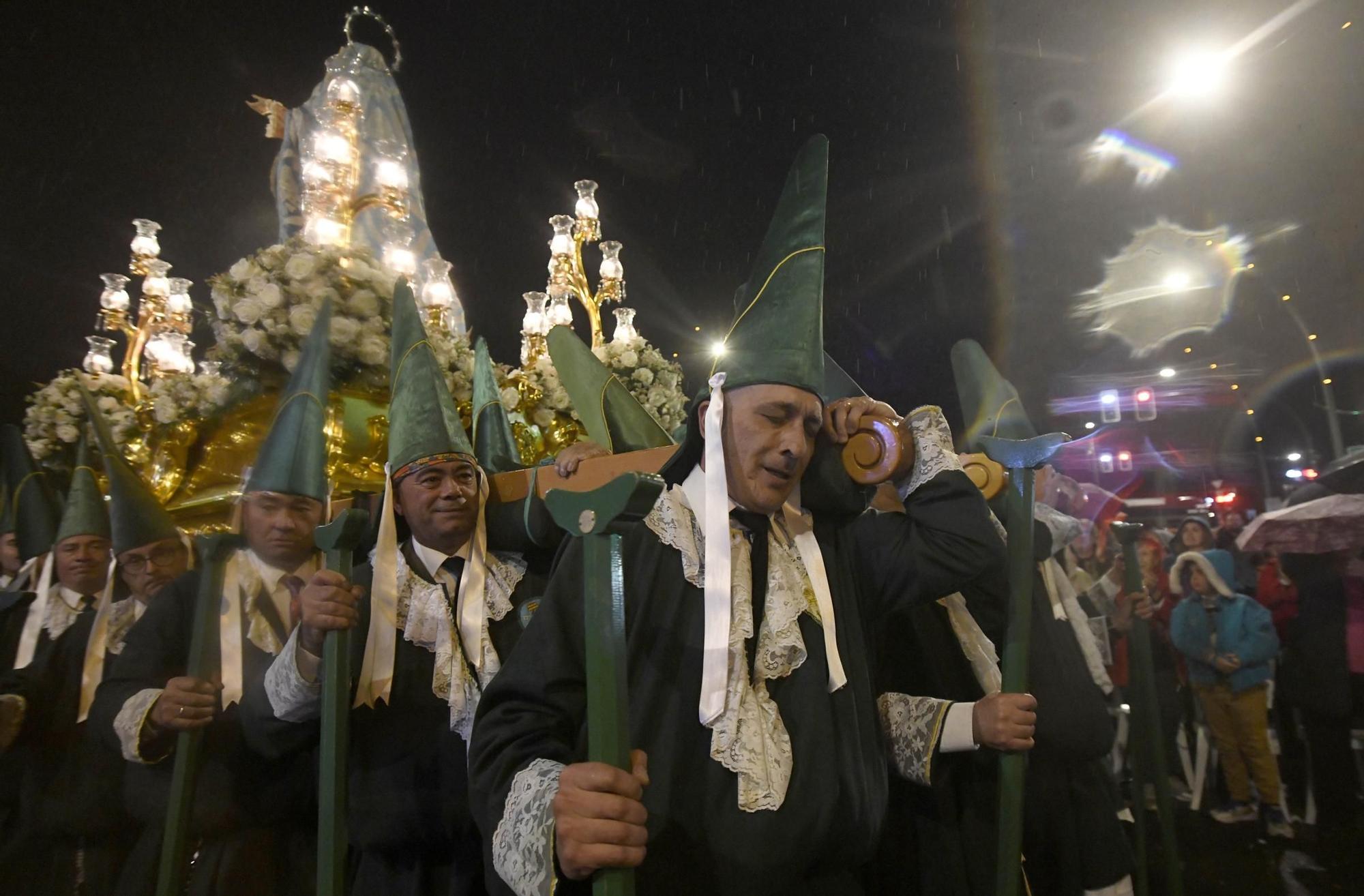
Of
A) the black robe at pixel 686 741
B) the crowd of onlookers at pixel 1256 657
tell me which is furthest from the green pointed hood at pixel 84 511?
the crowd of onlookers at pixel 1256 657

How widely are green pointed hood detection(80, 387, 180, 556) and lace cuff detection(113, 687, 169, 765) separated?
0.88 metres

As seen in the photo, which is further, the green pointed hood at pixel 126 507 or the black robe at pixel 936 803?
the green pointed hood at pixel 126 507

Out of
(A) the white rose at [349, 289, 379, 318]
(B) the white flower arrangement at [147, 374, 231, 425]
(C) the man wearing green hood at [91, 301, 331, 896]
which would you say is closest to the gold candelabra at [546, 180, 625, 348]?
(A) the white rose at [349, 289, 379, 318]

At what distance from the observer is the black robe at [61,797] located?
2.99 meters

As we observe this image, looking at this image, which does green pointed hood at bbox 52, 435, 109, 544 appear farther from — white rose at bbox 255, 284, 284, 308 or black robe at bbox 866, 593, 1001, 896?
black robe at bbox 866, 593, 1001, 896

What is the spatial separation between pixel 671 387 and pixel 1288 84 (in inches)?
249

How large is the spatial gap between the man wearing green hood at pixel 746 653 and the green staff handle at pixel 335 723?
23.2 inches

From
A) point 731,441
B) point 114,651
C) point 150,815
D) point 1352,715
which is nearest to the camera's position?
point 731,441

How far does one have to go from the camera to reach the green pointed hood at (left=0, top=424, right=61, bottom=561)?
3.79 metres

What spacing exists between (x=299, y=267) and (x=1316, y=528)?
588cm

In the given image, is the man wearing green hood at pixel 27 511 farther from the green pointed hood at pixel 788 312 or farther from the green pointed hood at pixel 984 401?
the green pointed hood at pixel 984 401

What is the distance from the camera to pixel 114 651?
10.4ft

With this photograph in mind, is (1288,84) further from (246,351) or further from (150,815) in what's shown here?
(150,815)

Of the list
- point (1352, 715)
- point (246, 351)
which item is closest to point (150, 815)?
point (246, 351)
